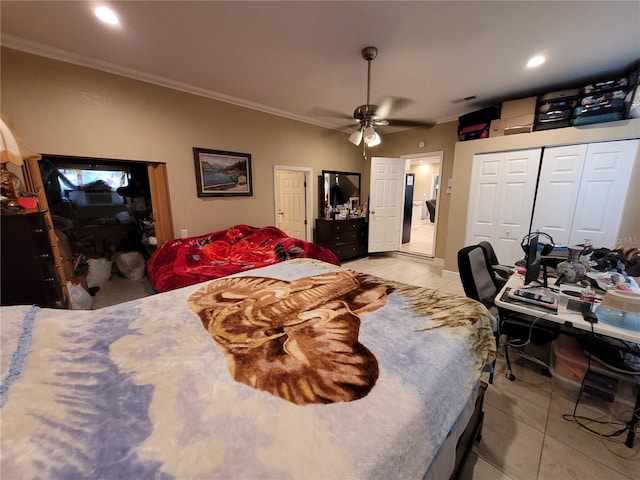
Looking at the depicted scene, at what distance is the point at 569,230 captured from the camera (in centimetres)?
296

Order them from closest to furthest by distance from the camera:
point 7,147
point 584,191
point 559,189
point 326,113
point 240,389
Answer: point 240,389, point 7,147, point 584,191, point 559,189, point 326,113

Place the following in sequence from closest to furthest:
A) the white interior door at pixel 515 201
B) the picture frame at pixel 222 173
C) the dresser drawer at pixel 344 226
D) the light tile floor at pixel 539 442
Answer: the light tile floor at pixel 539 442
the white interior door at pixel 515 201
the picture frame at pixel 222 173
the dresser drawer at pixel 344 226

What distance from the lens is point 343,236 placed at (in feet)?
15.7

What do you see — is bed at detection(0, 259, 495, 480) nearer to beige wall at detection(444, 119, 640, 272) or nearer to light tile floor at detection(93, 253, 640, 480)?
light tile floor at detection(93, 253, 640, 480)

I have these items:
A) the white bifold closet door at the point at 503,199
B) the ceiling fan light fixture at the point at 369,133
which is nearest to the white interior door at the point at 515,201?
the white bifold closet door at the point at 503,199

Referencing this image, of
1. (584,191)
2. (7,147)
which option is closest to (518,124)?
(584,191)

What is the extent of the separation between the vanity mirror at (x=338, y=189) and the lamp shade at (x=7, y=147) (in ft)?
12.2

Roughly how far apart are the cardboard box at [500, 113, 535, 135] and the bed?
307cm

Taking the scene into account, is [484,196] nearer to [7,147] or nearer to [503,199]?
[503,199]

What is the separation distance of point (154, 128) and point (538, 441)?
4.37 meters

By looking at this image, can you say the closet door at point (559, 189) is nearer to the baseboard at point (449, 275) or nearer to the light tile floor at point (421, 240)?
the baseboard at point (449, 275)

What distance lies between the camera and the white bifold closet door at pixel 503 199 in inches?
125

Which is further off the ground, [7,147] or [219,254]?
[7,147]

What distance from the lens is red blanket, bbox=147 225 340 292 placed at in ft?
7.94
